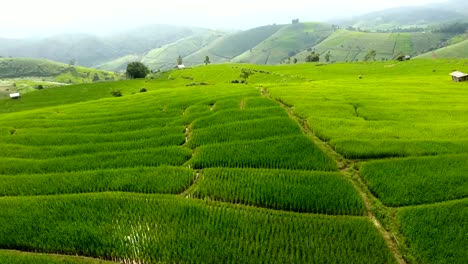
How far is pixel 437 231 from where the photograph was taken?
52.6 feet

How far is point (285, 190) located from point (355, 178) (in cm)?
506

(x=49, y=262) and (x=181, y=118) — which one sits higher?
(x=181, y=118)

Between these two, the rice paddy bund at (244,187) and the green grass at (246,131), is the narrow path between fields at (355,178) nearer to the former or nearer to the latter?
the rice paddy bund at (244,187)

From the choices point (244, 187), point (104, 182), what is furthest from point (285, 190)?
point (104, 182)

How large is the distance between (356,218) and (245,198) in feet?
19.6

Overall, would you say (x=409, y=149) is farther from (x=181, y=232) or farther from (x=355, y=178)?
(x=181, y=232)

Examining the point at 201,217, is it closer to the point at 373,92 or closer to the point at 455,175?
the point at 455,175

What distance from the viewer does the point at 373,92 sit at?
47.2m

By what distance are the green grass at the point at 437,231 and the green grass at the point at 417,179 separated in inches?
38.8

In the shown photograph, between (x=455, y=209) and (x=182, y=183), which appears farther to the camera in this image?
(x=182, y=183)

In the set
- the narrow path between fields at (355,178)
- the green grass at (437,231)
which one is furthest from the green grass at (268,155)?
the green grass at (437,231)

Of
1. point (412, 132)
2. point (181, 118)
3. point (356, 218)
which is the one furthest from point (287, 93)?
point (356, 218)

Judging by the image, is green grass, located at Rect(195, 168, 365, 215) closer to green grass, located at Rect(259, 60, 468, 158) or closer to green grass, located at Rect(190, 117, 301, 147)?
green grass, located at Rect(259, 60, 468, 158)

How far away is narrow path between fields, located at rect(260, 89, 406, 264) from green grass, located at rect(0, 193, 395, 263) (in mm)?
550
